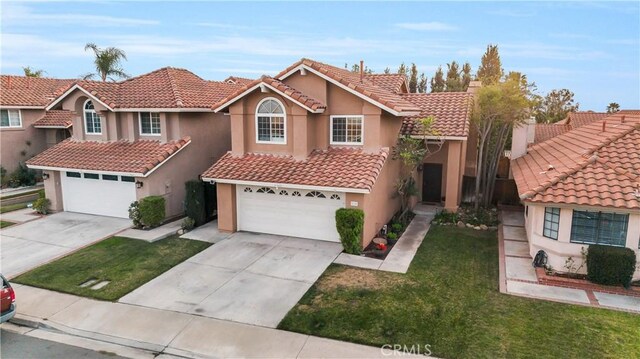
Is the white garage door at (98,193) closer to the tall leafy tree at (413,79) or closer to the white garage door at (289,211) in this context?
the white garage door at (289,211)

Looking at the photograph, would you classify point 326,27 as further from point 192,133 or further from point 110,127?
point 110,127

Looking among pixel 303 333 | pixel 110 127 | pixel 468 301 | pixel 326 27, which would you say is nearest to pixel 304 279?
pixel 303 333

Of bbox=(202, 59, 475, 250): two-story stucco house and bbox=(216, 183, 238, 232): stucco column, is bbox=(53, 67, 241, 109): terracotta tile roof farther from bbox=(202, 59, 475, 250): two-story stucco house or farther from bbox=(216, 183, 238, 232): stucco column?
bbox=(216, 183, 238, 232): stucco column

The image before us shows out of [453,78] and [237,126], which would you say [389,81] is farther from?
[453,78]

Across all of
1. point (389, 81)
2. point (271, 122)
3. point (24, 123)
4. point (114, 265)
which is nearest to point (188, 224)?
point (114, 265)

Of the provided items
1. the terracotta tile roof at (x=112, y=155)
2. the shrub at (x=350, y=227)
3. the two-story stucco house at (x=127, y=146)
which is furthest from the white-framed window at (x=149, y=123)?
the shrub at (x=350, y=227)

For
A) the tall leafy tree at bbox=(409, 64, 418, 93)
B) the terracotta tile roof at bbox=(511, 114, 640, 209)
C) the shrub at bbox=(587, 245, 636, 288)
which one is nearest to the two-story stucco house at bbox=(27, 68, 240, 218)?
the terracotta tile roof at bbox=(511, 114, 640, 209)
